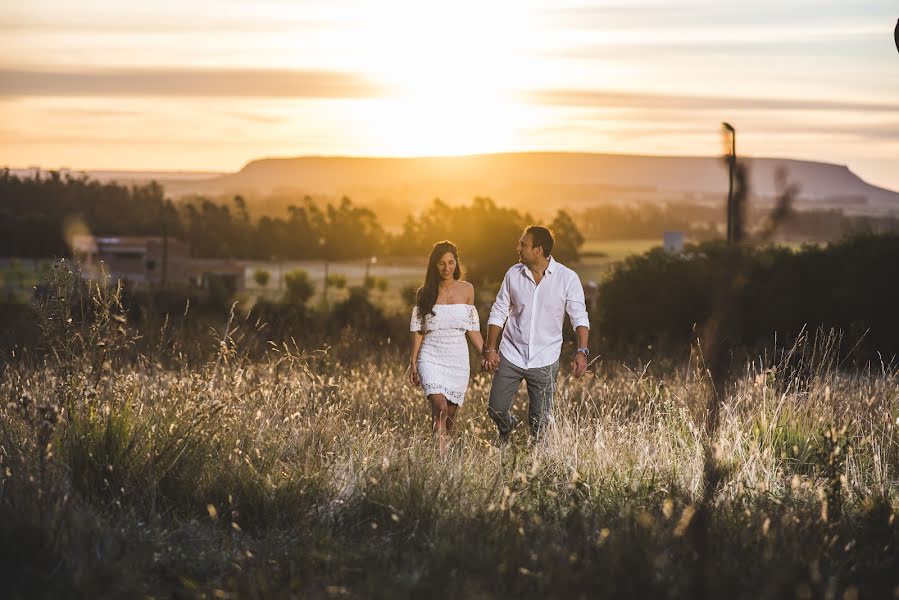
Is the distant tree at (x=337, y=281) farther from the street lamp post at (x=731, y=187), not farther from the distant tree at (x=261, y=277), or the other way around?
the street lamp post at (x=731, y=187)

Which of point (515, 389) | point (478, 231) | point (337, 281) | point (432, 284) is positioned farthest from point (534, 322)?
point (337, 281)

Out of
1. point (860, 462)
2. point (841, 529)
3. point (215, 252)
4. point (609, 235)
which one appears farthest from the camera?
point (215, 252)

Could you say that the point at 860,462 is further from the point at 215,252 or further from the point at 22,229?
the point at 215,252

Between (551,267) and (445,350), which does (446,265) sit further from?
(551,267)

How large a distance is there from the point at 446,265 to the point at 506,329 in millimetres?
640

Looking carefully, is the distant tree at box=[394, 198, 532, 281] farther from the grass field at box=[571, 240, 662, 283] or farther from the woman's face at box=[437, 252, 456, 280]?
the woman's face at box=[437, 252, 456, 280]

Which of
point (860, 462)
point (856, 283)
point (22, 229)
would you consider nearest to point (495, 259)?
point (22, 229)

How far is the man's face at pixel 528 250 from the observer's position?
8016 millimetres

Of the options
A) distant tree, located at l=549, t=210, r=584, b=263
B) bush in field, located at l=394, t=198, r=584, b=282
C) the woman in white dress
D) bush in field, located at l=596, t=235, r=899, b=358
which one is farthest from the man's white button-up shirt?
distant tree, located at l=549, t=210, r=584, b=263

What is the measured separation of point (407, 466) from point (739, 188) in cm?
454

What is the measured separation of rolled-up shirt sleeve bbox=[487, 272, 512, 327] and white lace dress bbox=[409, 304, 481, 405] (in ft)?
0.50

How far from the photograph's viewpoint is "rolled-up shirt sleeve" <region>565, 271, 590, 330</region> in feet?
26.7

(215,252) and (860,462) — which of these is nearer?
(860,462)

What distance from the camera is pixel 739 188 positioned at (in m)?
2.30
